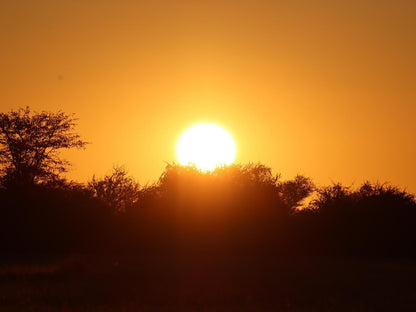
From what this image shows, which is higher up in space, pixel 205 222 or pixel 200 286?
pixel 205 222

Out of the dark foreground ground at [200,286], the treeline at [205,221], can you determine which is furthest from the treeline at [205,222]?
the dark foreground ground at [200,286]

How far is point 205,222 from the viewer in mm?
46781

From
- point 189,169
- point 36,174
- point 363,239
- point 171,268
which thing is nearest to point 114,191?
point 36,174

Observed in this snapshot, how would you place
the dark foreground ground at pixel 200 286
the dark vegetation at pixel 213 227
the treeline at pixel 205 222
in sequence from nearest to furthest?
the dark foreground ground at pixel 200 286 < the dark vegetation at pixel 213 227 < the treeline at pixel 205 222

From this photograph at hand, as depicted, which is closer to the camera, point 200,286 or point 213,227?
point 200,286

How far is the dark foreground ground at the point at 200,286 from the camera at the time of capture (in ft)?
62.3

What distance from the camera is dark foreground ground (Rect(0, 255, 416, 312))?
1898 centimetres

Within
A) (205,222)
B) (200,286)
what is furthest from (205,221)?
(200,286)

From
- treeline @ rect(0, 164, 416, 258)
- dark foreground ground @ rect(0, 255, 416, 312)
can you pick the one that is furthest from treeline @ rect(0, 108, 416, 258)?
dark foreground ground @ rect(0, 255, 416, 312)

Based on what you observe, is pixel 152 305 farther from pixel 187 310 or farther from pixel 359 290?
pixel 359 290

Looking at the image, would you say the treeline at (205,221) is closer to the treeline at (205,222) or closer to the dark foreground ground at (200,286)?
the treeline at (205,222)

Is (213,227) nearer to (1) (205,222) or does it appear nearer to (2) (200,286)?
(1) (205,222)

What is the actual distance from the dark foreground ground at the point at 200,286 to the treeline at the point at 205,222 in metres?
10.8

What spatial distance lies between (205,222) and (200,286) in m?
22.8
